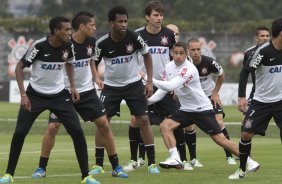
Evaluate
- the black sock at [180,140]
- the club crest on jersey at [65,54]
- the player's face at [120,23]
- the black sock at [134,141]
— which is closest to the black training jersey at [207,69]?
the black sock at [180,140]

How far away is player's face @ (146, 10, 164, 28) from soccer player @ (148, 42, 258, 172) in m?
0.83

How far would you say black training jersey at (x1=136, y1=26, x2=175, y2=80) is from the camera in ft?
57.0

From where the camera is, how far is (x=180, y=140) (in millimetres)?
17859

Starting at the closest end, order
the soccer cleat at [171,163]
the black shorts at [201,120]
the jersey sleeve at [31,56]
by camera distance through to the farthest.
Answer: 1. the jersey sleeve at [31,56]
2. the black shorts at [201,120]
3. the soccer cleat at [171,163]

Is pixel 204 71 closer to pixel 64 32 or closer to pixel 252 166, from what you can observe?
pixel 252 166


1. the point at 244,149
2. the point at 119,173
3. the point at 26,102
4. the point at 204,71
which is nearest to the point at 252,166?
the point at 244,149

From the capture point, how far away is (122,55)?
16094 millimetres

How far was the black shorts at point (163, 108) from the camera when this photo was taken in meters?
17.6

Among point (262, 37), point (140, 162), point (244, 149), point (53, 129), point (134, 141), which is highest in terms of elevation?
point (262, 37)

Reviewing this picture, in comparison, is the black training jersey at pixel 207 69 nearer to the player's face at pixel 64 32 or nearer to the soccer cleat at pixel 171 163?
the soccer cleat at pixel 171 163

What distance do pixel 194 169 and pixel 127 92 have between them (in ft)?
6.30

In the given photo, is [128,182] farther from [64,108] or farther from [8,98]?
[8,98]

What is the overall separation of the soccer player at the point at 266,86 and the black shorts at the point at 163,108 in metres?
2.76

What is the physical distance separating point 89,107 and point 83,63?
2.54ft
